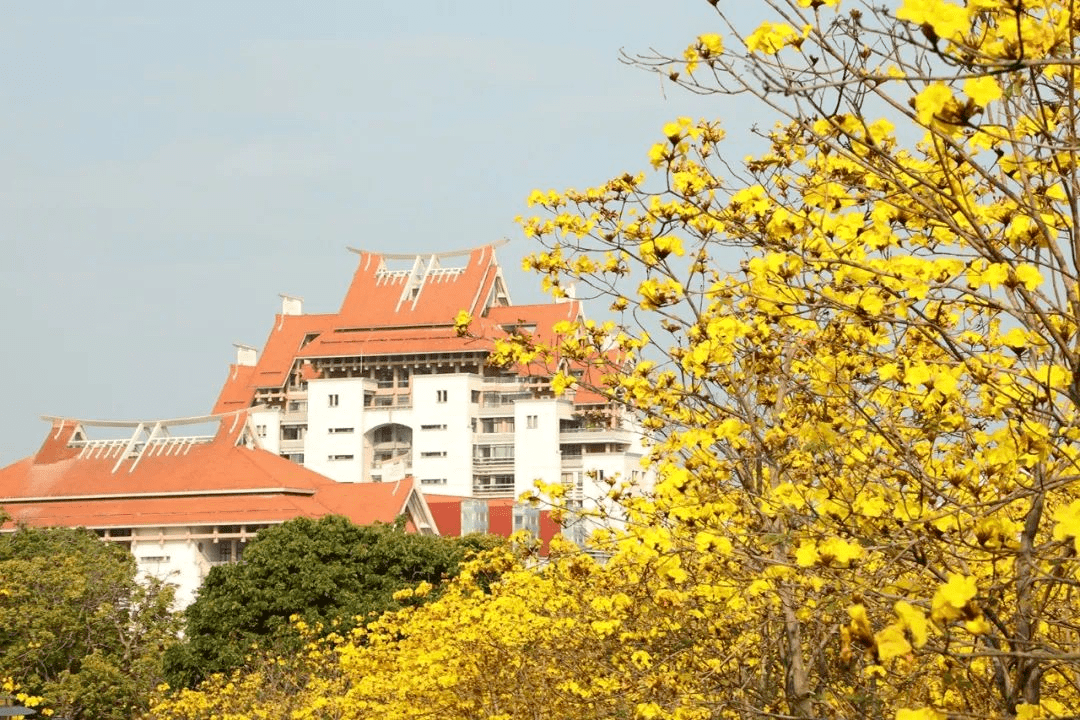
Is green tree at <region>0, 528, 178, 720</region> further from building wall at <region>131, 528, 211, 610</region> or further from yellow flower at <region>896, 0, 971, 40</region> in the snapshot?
yellow flower at <region>896, 0, 971, 40</region>

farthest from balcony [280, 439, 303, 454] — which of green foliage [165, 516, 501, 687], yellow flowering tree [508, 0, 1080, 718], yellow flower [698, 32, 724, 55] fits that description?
yellow flower [698, 32, 724, 55]

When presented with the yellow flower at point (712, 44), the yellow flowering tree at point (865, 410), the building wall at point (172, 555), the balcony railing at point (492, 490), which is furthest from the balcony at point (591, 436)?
the yellow flower at point (712, 44)

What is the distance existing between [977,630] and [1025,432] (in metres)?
1.45

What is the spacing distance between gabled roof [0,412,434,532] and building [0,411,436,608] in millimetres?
38

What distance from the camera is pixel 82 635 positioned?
1330 inches

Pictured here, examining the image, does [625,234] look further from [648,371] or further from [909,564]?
[909,564]

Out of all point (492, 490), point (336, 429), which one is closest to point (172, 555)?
point (336, 429)

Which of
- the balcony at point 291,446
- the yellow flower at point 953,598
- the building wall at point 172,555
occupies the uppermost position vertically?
the balcony at point 291,446

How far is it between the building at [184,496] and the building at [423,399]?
14407 mm

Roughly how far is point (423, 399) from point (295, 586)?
3506 centimetres

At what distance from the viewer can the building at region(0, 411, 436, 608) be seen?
52781 millimetres

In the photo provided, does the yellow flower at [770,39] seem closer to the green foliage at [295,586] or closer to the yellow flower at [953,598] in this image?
the yellow flower at [953,598]

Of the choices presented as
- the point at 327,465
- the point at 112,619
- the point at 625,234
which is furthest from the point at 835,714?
the point at 327,465

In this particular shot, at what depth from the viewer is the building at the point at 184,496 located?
52.8 m
